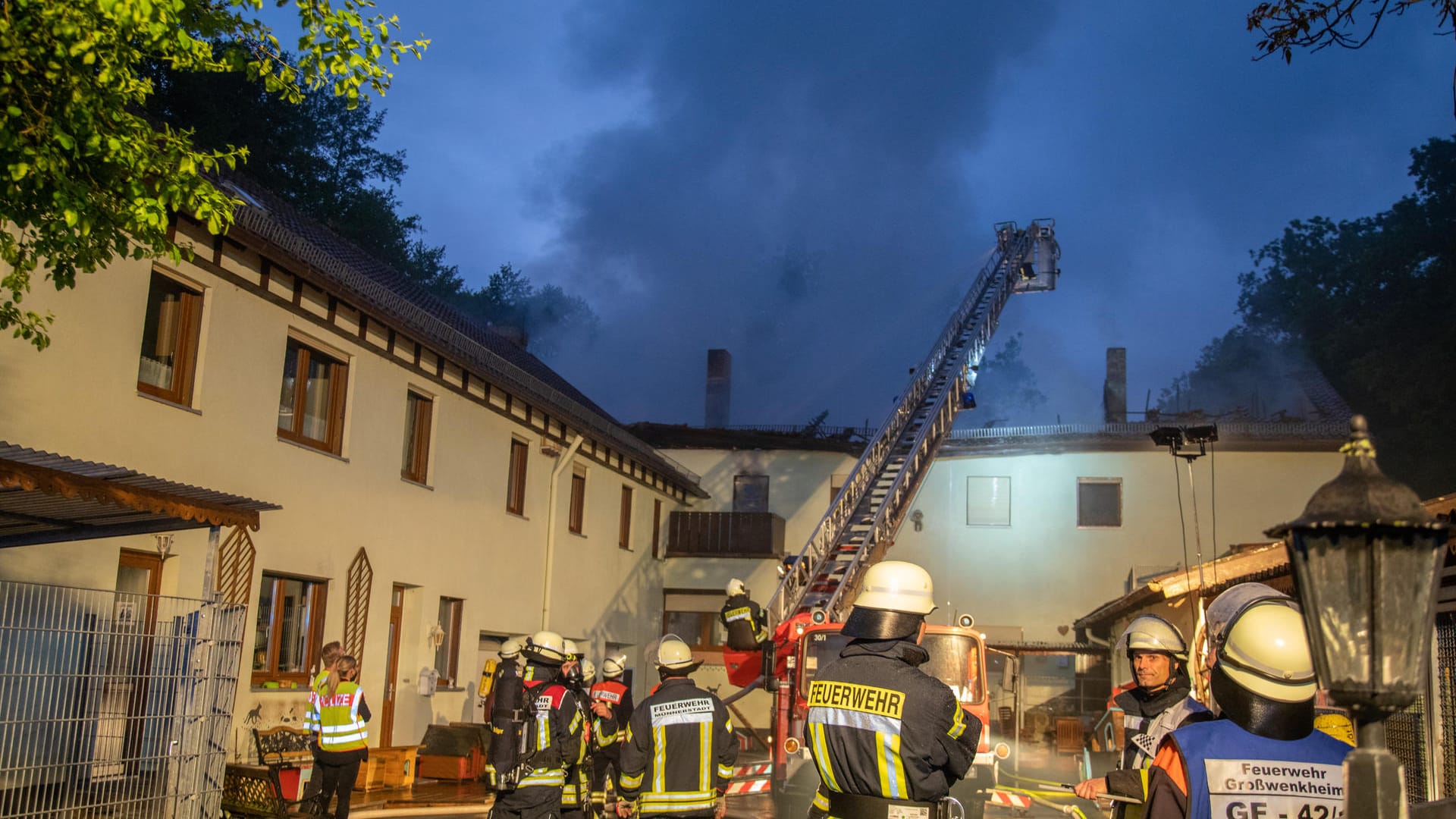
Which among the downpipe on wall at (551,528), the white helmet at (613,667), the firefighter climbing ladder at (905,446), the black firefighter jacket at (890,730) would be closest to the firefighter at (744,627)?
the white helmet at (613,667)

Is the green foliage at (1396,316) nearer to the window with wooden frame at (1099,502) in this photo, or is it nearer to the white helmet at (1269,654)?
the window with wooden frame at (1099,502)

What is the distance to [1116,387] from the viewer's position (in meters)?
32.4

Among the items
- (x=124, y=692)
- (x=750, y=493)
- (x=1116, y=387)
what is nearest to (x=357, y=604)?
(x=124, y=692)

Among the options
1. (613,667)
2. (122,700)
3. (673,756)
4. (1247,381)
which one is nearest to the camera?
(673,756)

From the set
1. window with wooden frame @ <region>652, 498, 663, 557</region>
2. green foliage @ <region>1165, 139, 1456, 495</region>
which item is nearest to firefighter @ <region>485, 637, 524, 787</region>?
window with wooden frame @ <region>652, 498, 663, 557</region>

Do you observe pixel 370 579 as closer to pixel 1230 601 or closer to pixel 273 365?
pixel 273 365

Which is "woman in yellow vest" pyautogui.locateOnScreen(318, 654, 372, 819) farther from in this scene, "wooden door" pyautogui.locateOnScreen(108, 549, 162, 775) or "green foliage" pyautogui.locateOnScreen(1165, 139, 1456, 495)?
"green foliage" pyautogui.locateOnScreen(1165, 139, 1456, 495)

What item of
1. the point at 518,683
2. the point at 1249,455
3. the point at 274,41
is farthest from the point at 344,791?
the point at 1249,455

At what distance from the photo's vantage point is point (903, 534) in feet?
95.2

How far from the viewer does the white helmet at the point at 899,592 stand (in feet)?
15.4

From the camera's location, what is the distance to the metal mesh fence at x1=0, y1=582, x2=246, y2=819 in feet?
23.9

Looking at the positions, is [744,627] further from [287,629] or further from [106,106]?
[106,106]

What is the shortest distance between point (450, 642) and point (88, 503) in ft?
33.1

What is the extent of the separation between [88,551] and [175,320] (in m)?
2.51
